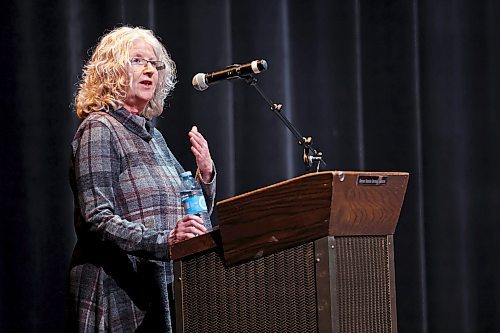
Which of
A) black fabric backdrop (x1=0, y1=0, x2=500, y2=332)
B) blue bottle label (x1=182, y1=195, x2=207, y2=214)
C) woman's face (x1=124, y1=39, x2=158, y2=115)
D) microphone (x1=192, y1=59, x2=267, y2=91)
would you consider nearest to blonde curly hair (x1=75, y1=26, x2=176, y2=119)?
woman's face (x1=124, y1=39, x2=158, y2=115)

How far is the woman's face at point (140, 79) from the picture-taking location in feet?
7.82

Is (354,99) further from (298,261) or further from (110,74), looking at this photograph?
(298,261)

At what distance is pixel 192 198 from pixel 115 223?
0.63 ft

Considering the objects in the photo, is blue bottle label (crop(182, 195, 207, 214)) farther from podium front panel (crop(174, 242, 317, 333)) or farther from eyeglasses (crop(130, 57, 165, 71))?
eyeglasses (crop(130, 57, 165, 71))

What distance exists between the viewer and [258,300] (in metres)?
1.87

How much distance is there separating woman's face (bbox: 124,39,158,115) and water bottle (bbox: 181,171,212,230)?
24 cm

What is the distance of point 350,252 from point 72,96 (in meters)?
1.81

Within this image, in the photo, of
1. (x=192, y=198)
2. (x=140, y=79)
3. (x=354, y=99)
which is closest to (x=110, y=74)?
(x=140, y=79)

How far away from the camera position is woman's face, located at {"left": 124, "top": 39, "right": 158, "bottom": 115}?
7.82 ft

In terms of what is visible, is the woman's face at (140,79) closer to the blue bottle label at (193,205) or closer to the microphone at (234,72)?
the microphone at (234,72)

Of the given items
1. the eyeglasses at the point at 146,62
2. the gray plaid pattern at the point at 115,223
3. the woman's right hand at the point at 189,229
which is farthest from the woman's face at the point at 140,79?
the woman's right hand at the point at 189,229
